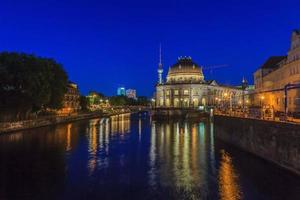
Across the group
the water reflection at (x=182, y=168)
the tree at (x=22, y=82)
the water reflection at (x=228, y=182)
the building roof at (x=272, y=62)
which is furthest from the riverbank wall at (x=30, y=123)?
the building roof at (x=272, y=62)

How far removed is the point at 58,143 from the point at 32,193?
1206 inches

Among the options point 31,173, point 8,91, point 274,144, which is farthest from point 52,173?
point 8,91

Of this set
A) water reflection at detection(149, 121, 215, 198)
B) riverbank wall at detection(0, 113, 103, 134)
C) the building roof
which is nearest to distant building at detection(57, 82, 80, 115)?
riverbank wall at detection(0, 113, 103, 134)

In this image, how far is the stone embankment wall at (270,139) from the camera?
1227 inches

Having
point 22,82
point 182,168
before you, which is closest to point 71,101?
point 22,82

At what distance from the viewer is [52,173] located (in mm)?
34750

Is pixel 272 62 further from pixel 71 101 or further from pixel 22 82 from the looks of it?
pixel 71 101

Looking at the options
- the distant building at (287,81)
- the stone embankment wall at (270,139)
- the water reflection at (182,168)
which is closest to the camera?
the water reflection at (182,168)

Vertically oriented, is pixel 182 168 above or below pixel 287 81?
below

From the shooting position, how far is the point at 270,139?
36938 millimetres

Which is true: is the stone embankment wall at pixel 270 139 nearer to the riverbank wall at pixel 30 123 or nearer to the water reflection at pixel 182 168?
the water reflection at pixel 182 168

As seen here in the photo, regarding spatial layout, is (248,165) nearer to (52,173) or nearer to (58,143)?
(52,173)

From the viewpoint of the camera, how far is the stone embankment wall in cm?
3117

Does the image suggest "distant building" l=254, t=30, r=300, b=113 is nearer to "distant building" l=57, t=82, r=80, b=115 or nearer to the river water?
the river water
